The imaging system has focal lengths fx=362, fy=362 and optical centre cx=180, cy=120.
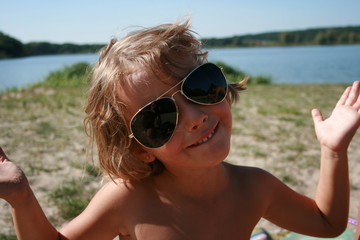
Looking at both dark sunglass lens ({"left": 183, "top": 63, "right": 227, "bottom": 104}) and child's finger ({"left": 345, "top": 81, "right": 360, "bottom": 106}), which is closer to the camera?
dark sunglass lens ({"left": 183, "top": 63, "right": 227, "bottom": 104})

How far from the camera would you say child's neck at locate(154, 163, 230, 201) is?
5.00ft

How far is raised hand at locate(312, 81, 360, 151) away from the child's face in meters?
0.45

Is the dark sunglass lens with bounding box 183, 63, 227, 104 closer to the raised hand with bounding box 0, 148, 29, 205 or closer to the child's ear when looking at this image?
the child's ear

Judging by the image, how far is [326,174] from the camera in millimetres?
1569

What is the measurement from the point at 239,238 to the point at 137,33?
97 centimetres

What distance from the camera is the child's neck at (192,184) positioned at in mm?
1523

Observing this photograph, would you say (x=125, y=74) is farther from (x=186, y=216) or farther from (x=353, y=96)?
(x=353, y=96)

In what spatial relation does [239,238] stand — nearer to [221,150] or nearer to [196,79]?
[221,150]

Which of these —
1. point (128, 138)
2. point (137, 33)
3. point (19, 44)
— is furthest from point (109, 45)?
point (19, 44)

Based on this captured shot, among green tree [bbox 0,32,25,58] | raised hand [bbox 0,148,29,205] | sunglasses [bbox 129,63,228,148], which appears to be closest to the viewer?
raised hand [bbox 0,148,29,205]

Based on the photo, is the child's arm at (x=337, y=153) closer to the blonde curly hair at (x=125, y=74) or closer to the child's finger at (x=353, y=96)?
the child's finger at (x=353, y=96)

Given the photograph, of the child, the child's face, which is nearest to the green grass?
the child

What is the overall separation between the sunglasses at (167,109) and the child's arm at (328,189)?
1.66 feet

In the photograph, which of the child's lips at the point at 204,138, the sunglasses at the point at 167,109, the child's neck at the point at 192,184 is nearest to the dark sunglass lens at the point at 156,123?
the sunglasses at the point at 167,109
